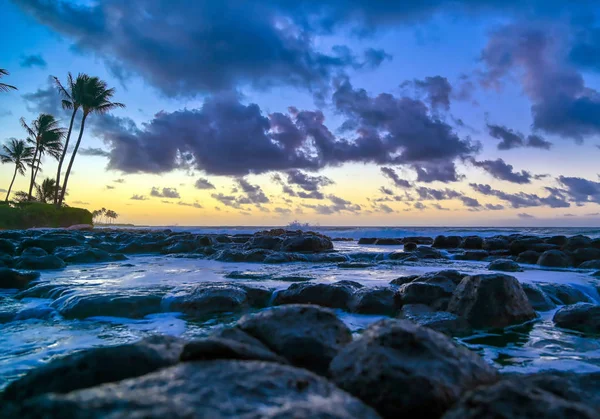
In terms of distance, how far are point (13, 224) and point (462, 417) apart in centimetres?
3171

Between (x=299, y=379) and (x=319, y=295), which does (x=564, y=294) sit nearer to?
(x=319, y=295)

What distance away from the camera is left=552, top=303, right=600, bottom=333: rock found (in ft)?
12.9

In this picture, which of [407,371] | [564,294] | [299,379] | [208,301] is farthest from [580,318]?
[208,301]

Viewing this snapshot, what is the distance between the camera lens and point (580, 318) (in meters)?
4.05

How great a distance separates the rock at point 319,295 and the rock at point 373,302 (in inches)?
5.2

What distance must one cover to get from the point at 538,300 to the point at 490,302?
4.62ft

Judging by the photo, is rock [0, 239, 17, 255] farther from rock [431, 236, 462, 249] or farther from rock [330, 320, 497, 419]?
rock [431, 236, 462, 249]

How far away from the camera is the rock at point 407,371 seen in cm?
169

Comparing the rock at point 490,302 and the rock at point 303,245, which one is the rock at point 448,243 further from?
the rock at point 490,302

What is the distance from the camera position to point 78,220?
2892 centimetres

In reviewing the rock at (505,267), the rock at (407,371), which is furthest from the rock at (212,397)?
the rock at (505,267)

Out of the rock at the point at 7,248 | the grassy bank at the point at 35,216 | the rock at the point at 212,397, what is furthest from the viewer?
the grassy bank at the point at 35,216

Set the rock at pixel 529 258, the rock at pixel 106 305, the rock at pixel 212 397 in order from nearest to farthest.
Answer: the rock at pixel 212 397 → the rock at pixel 106 305 → the rock at pixel 529 258

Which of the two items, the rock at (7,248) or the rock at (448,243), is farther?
the rock at (448,243)
